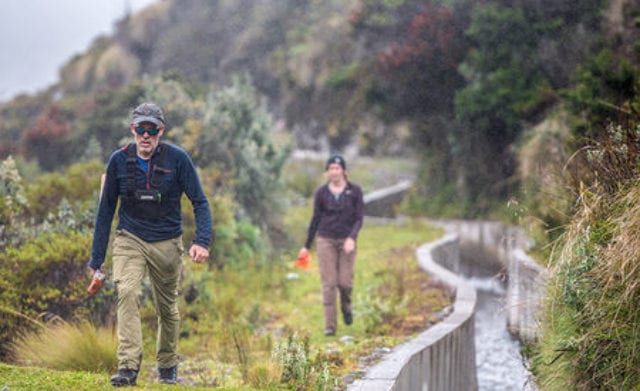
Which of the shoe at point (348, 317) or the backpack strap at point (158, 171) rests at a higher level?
the backpack strap at point (158, 171)

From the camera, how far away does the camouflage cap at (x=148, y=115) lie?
5500 millimetres

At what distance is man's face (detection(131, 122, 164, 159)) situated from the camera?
5512mm

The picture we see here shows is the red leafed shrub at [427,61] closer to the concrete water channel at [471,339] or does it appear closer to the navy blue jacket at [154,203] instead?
the concrete water channel at [471,339]

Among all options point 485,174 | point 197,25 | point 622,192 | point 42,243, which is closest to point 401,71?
Result: point 485,174

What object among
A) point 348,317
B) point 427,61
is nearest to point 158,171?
point 348,317

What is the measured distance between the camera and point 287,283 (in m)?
12.8

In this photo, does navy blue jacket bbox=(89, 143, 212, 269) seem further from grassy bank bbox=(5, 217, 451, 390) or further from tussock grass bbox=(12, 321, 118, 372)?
tussock grass bbox=(12, 321, 118, 372)

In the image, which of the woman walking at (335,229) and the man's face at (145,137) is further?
the woman walking at (335,229)

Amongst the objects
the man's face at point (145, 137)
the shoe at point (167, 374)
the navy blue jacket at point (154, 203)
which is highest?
the man's face at point (145, 137)

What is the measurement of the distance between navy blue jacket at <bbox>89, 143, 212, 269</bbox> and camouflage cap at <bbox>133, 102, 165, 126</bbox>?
180 millimetres

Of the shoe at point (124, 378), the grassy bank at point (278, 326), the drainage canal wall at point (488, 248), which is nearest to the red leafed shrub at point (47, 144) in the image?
the grassy bank at point (278, 326)

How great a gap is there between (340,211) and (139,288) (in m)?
3.77

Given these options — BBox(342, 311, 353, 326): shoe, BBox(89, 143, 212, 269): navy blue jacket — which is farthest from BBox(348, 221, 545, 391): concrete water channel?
BBox(89, 143, 212, 269): navy blue jacket

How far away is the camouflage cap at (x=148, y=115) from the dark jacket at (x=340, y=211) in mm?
3507
